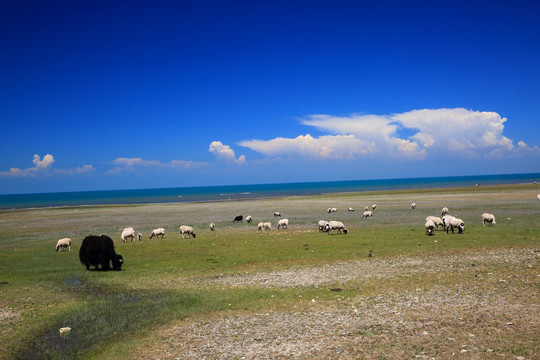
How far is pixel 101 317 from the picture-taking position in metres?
11.6

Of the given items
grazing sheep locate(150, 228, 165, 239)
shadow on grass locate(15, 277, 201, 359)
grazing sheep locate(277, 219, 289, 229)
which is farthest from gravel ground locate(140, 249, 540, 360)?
grazing sheep locate(150, 228, 165, 239)

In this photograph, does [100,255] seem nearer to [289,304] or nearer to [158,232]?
[289,304]

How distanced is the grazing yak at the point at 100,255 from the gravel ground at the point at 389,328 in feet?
36.4

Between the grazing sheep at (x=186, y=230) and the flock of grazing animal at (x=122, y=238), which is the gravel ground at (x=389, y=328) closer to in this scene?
the flock of grazing animal at (x=122, y=238)

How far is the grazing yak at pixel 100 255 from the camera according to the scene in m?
20.0

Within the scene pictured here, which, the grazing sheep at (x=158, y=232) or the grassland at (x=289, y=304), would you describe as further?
the grazing sheep at (x=158, y=232)

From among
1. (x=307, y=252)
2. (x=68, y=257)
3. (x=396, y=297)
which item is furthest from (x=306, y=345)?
(x=68, y=257)

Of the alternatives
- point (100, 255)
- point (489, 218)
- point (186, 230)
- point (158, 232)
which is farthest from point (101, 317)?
point (489, 218)

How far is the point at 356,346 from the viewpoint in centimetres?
838

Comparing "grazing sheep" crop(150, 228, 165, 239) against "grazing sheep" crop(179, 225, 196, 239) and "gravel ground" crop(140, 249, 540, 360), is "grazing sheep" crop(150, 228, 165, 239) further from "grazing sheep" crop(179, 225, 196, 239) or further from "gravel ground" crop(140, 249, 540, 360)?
"gravel ground" crop(140, 249, 540, 360)

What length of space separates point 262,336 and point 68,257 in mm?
20918

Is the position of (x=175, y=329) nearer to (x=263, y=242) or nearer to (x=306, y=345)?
(x=306, y=345)

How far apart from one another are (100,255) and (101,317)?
30.8 ft

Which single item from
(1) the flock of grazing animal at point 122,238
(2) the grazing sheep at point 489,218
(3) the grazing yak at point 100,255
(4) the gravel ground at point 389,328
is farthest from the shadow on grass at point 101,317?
(2) the grazing sheep at point 489,218
